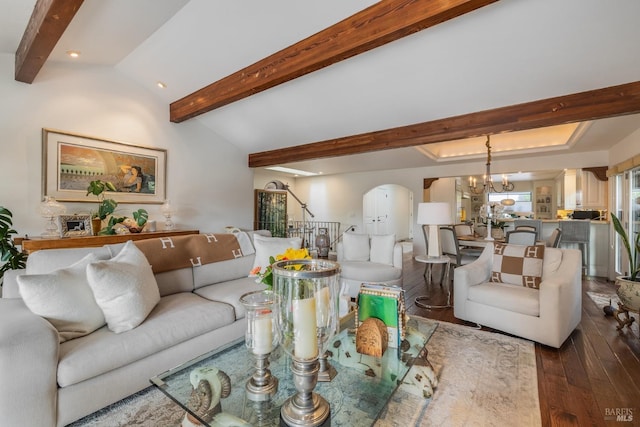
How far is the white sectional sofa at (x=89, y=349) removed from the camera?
124 centimetres

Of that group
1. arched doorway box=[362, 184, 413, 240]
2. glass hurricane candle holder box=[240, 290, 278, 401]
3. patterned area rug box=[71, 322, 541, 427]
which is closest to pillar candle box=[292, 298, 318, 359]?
glass hurricane candle holder box=[240, 290, 278, 401]

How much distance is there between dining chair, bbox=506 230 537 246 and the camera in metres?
3.71

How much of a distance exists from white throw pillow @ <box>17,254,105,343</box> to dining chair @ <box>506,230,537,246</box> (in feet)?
15.0

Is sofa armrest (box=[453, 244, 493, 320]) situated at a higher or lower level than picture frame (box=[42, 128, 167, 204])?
lower

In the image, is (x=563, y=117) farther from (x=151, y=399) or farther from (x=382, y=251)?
(x=151, y=399)

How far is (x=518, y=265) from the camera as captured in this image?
2.77 metres

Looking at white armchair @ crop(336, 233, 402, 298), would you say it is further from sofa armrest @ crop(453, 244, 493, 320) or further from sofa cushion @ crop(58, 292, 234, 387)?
sofa cushion @ crop(58, 292, 234, 387)

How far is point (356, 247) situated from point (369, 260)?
24cm

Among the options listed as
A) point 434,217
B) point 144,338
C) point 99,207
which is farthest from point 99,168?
point 434,217

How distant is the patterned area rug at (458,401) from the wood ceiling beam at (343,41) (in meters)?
2.41

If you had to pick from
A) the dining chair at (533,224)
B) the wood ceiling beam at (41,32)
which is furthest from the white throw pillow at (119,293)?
the dining chair at (533,224)

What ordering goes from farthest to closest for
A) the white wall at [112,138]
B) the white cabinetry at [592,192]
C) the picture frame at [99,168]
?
1. the white cabinetry at [592,192]
2. the picture frame at [99,168]
3. the white wall at [112,138]

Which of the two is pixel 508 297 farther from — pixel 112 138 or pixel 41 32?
pixel 112 138

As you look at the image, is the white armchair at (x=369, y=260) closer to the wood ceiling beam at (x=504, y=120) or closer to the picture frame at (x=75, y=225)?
the wood ceiling beam at (x=504, y=120)
